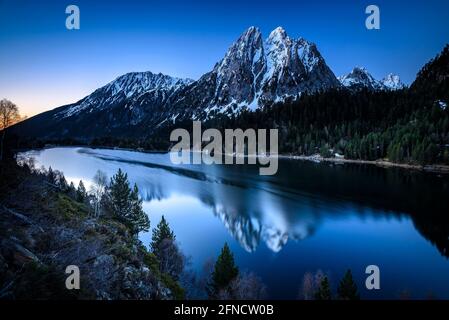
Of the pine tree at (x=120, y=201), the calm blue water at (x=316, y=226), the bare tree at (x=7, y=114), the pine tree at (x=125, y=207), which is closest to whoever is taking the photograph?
the bare tree at (x=7, y=114)

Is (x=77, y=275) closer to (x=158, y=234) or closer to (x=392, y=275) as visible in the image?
(x=158, y=234)

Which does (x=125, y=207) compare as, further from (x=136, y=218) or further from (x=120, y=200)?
(x=136, y=218)

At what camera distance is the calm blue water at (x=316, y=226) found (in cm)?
2831

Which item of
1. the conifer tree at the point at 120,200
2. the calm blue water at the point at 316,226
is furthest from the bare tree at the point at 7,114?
the calm blue water at the point at 316,226

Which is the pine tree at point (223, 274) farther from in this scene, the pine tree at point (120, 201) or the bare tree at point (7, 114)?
the bare tree at point (7, 114)

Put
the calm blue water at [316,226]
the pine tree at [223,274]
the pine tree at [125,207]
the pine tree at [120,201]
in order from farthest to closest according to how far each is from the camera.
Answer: the pine tree at [120,201] < the pine tree at [125,207] < the calm blue water at [316,226] < the pine tree at [223,274]

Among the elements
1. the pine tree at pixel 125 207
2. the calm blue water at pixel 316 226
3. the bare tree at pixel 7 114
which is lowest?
the calm blue water at pixel 316 226

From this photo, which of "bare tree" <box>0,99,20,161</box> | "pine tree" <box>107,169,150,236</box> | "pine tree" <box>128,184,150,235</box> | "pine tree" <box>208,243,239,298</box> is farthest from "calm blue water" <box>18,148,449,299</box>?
"bare tree" <box>0,99,20,161</box>

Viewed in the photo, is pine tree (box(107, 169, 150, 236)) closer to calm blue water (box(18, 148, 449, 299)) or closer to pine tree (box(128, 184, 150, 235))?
pine tree (box(128, 184, 150, 235))

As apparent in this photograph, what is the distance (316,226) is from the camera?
42.4m

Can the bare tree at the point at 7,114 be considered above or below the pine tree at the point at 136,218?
above

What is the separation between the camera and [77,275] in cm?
1199

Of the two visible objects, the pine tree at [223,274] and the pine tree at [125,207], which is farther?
the pine tree at [125,207]

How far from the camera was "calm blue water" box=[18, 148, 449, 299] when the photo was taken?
1115 inches
